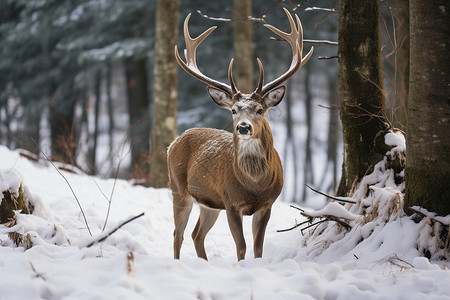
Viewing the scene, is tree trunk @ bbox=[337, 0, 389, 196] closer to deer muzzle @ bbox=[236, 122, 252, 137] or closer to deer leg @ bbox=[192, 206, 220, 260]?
deer muzzle @ bbox=[236, 122, 252, 137]

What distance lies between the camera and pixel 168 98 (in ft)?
34.9

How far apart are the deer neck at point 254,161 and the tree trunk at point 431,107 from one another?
→ 143 cm

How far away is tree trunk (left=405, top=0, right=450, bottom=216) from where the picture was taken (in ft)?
13.6

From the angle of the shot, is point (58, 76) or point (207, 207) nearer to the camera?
point (207, 207)

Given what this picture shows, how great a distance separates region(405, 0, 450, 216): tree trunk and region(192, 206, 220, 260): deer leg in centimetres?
259

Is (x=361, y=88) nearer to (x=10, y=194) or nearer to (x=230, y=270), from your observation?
(x=230, y=270)

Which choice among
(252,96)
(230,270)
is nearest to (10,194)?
(252,96)

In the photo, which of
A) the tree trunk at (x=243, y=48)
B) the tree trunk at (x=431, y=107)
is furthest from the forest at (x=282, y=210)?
the tree trunk at (x=243, y=48)

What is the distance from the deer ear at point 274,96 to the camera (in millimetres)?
5280

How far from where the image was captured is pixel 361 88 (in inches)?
206

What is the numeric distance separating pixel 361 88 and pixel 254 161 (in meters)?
1.31

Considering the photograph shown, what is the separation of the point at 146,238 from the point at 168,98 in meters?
4.22

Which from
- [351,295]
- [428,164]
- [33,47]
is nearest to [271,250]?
[428,164]

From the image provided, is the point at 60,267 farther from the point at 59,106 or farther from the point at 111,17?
the point at 59,106
